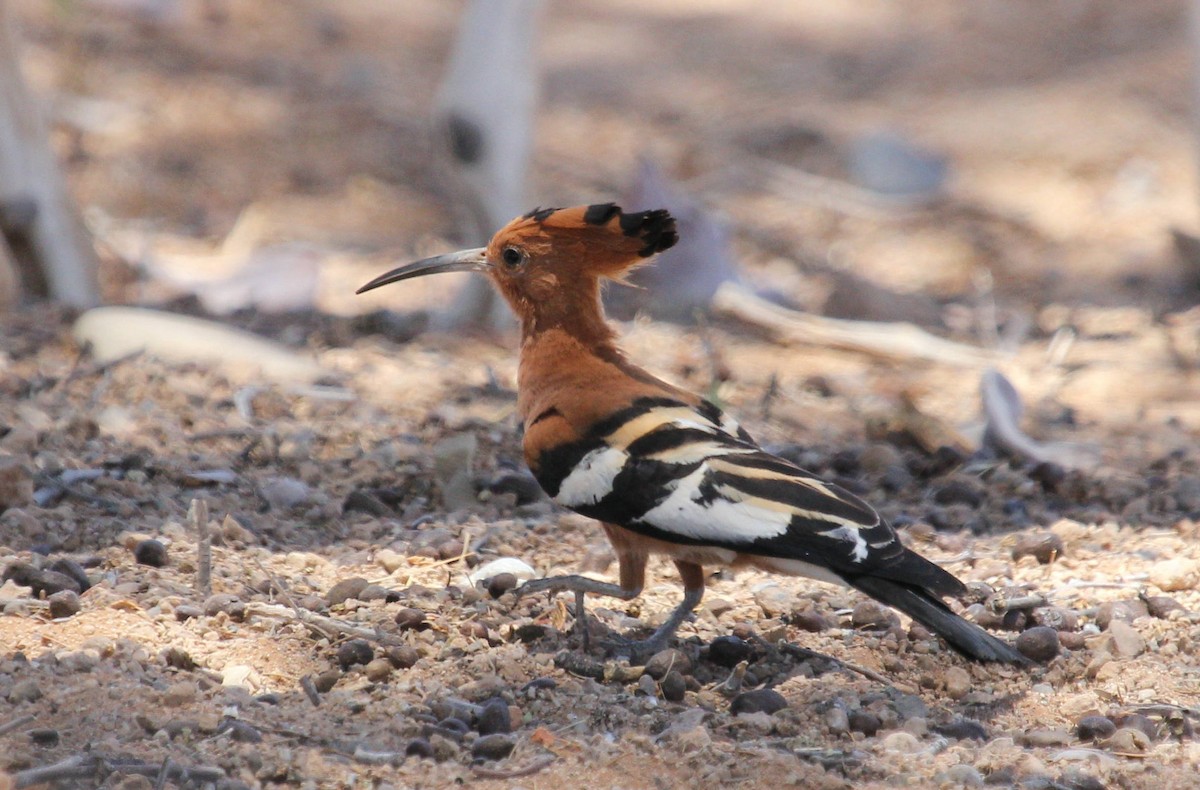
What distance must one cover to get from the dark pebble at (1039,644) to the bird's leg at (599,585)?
32.6 inches

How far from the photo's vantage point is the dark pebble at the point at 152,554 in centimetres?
342

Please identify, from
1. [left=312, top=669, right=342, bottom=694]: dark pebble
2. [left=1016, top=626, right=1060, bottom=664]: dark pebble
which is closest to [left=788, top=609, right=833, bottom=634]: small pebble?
[left=1016, top=626, right=1060, bottom=664]: dark pebble

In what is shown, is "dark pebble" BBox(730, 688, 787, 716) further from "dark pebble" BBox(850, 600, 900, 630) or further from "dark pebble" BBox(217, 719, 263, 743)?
"dark pebble" BBox(217, 719, 263, 743)

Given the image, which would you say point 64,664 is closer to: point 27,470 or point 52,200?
point 27,470

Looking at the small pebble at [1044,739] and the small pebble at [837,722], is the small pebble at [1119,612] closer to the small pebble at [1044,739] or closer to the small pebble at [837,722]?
the small pebble at [1044,739]

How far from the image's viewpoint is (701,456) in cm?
323

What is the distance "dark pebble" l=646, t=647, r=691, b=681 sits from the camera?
3.09 metres

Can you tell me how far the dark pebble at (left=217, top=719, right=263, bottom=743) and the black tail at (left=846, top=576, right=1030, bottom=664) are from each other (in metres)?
1.21

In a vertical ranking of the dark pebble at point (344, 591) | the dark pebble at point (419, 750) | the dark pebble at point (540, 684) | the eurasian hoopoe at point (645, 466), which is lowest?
the dark pebble at point (540, 684)

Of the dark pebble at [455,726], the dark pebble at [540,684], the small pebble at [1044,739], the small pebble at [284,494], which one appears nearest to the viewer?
the dark pebble at [455,726]

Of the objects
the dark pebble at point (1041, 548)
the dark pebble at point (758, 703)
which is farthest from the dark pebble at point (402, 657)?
the dark pebble at point (1041, 548)

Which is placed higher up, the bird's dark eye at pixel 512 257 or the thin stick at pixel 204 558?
the bird's dark eye at pixel 512 257

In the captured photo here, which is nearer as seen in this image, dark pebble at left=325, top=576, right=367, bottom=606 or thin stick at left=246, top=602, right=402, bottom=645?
thin stick at left=246, top=602, right=402, bottom=645

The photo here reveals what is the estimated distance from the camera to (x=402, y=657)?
3012mm
